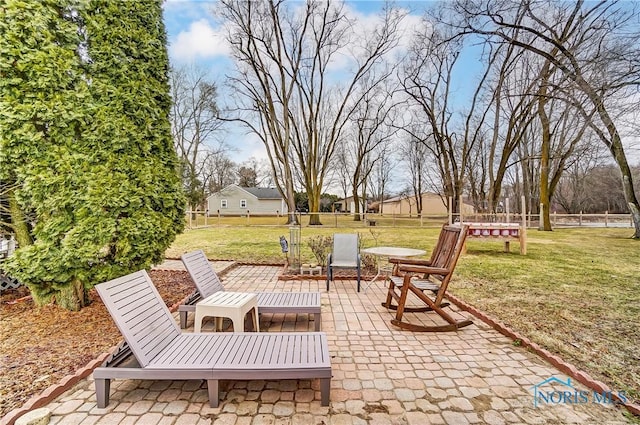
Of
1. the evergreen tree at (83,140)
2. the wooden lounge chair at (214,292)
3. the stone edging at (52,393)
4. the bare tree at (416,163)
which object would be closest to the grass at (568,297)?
the wooden lounge chair at (214,292)

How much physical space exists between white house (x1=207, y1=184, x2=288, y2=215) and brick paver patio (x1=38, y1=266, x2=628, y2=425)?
3525cm

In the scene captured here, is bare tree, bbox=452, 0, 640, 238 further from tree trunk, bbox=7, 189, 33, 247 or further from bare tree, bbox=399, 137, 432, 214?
bare tree, bbox=399, 137, 432, 214

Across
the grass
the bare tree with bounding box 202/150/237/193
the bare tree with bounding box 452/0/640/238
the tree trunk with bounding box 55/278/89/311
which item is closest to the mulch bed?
the tree trunk with bounding box 55/278/89/311

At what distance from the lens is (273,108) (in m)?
20.2

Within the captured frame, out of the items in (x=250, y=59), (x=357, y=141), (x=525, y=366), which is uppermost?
(x=250, y=59)

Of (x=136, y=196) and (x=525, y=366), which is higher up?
(x=136, y=196)

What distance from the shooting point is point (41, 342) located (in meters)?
3.16

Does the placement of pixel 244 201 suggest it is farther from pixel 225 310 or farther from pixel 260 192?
pixel 225 310

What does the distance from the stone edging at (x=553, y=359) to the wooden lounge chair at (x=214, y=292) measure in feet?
6.90

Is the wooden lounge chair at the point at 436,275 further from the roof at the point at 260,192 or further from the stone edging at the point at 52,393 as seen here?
the roof at the point at 260,192

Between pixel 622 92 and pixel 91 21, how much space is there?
7350mm

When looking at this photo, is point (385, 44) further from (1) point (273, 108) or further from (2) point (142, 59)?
(2) point (142, 59)

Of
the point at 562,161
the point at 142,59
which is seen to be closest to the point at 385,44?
the point at 562,161

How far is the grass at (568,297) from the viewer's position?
10.1ft
